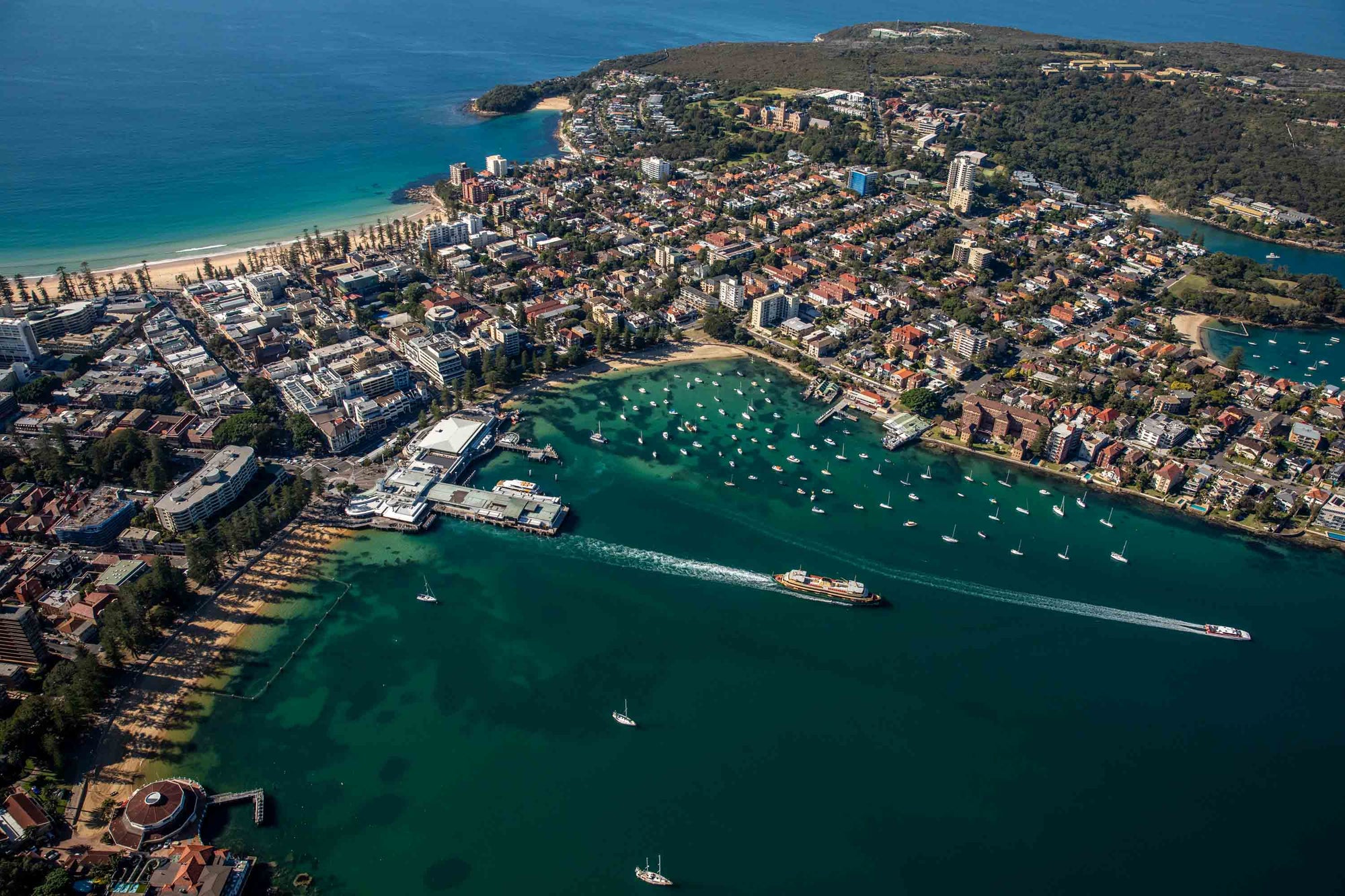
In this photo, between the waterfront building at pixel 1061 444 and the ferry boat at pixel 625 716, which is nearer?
the ferry boat at pixel 625 716

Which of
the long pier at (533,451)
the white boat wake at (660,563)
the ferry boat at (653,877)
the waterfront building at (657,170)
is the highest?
the waterfront building at (657,170)

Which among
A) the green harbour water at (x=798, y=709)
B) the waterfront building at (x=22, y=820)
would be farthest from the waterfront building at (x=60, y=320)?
the waterfront building at (x=22, y=820)

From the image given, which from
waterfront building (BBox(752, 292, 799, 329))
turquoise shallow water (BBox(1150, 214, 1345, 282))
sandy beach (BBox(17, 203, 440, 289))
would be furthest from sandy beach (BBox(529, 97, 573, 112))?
turquoise shallow water (BBox(1150, 214, 1345, 282))

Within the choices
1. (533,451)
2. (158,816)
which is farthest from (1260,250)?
(158,816)

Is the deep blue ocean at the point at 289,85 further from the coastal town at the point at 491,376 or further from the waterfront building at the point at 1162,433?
the waterfront building at the point at 1162,433

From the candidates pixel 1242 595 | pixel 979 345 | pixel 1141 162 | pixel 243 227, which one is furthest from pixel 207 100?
pixel 1242 595

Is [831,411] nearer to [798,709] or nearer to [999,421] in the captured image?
[999,421]

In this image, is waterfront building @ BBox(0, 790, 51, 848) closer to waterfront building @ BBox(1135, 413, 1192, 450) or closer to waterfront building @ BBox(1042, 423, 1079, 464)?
waterfront building @ BBox(1042, 423, 1079, 464)
